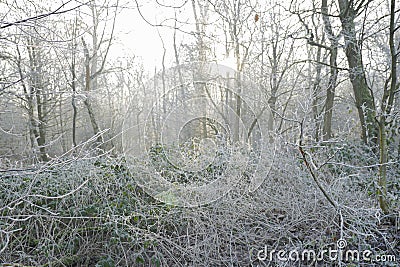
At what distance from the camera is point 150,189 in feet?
11.2

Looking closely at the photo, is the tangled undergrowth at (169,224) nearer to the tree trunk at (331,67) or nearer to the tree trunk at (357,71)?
the tree trunk at (331,67)

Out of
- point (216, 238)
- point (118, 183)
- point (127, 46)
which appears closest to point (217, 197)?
point (216, 238)

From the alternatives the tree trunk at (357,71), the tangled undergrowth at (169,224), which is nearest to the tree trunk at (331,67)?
the tree trunk at (357,71)

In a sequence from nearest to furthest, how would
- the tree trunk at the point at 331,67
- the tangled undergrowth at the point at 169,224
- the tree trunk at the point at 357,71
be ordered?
the tangled undergrowth at the point at 169,224 → the tree trunk at the point at 357,71 → the tree trunk at the point at 331,67

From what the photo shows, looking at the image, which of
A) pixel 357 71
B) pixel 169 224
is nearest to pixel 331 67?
pixel 357 71

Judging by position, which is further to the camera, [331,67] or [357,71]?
[331,67]

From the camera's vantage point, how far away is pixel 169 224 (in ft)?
10.6

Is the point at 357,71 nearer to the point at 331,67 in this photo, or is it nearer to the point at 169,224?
the point at 331,67

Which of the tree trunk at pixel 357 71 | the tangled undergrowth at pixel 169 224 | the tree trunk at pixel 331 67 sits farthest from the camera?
the tree trunk at pixel 331 67

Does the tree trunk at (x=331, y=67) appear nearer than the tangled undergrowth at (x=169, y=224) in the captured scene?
No

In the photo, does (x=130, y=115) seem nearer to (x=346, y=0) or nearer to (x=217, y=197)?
(x=217, y=197)

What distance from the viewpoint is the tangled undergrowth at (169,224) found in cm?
274

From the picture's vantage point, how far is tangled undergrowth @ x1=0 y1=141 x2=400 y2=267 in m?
2.74

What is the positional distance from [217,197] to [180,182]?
0.49 m
